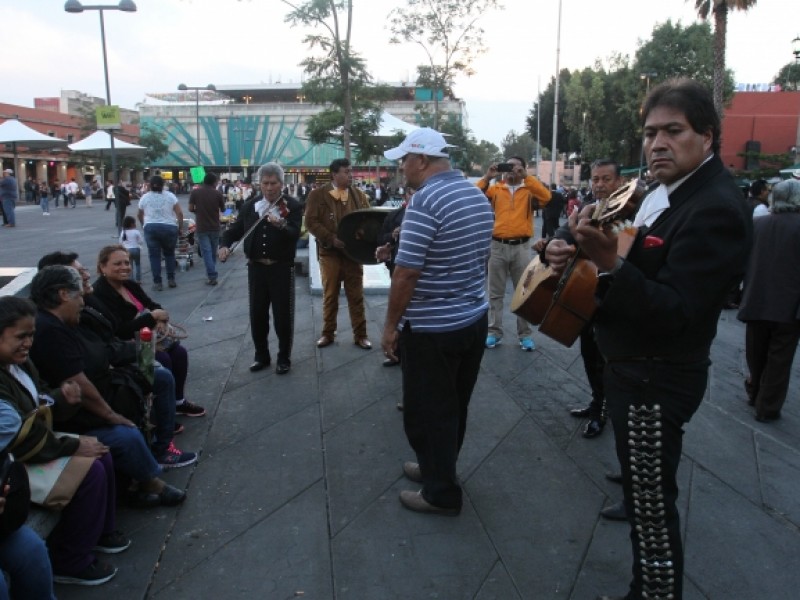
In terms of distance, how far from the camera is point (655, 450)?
2.21 meters

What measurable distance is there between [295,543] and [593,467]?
1.92 metres

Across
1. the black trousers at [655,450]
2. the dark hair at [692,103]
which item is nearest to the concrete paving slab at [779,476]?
the black trousers at [655,450]

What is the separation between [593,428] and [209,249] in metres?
8.61

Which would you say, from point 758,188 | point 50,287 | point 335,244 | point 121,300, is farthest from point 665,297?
point 758,188

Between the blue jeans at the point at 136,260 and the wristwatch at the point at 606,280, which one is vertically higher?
the wristwatch at the point at 606,280

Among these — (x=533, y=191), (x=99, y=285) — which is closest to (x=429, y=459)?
(x=99, y=285)

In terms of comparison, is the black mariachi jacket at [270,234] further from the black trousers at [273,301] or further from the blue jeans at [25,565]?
the blue jeans at [25,565]

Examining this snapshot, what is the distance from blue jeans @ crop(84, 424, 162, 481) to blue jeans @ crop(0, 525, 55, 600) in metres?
0.85

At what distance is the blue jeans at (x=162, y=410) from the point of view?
411cm

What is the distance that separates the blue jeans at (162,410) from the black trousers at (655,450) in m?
2.95

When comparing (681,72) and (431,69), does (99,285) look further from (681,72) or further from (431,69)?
(681,72)

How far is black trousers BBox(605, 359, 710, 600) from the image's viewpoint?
7.25 ft

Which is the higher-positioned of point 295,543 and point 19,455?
point 19,455

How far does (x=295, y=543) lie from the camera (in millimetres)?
3160
